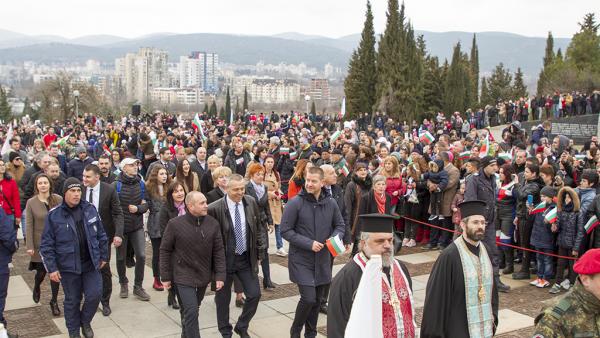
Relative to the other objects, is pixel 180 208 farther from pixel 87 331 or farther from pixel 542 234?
pixel 542 234

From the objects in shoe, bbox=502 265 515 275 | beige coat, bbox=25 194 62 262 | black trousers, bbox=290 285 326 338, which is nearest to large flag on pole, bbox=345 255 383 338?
black trousers, bbox=290 285 326 338

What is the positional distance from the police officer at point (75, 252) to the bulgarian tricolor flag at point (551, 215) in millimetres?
6127

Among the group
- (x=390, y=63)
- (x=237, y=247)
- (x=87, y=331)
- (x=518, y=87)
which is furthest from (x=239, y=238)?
(x=518, y=87)

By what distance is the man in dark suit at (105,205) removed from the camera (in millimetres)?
7730

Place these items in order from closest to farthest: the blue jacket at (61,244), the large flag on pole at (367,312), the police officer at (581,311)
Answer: the large flag on pole at (367,312), the police officer at (581,311), the blue jacket at (61,244)

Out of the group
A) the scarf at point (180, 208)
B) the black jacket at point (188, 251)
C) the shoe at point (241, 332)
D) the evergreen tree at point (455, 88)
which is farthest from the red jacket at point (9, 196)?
the evergreen tree at point (455, 88)

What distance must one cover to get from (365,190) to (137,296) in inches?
135

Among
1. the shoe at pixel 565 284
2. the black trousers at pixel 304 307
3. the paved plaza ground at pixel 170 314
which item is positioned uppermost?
the black trousers at pixel 304 307

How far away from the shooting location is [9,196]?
8906mm

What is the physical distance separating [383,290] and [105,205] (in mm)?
4754

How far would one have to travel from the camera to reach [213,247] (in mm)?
6496

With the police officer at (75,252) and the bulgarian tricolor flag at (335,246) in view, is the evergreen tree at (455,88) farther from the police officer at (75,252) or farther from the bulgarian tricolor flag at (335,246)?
the police officer at (75,252)

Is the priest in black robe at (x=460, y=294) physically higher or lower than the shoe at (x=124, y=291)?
higher

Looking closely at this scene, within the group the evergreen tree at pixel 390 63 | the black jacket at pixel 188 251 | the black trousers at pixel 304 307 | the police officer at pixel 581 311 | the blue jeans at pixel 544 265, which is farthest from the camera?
the evergreen tree at pixel 390 63
